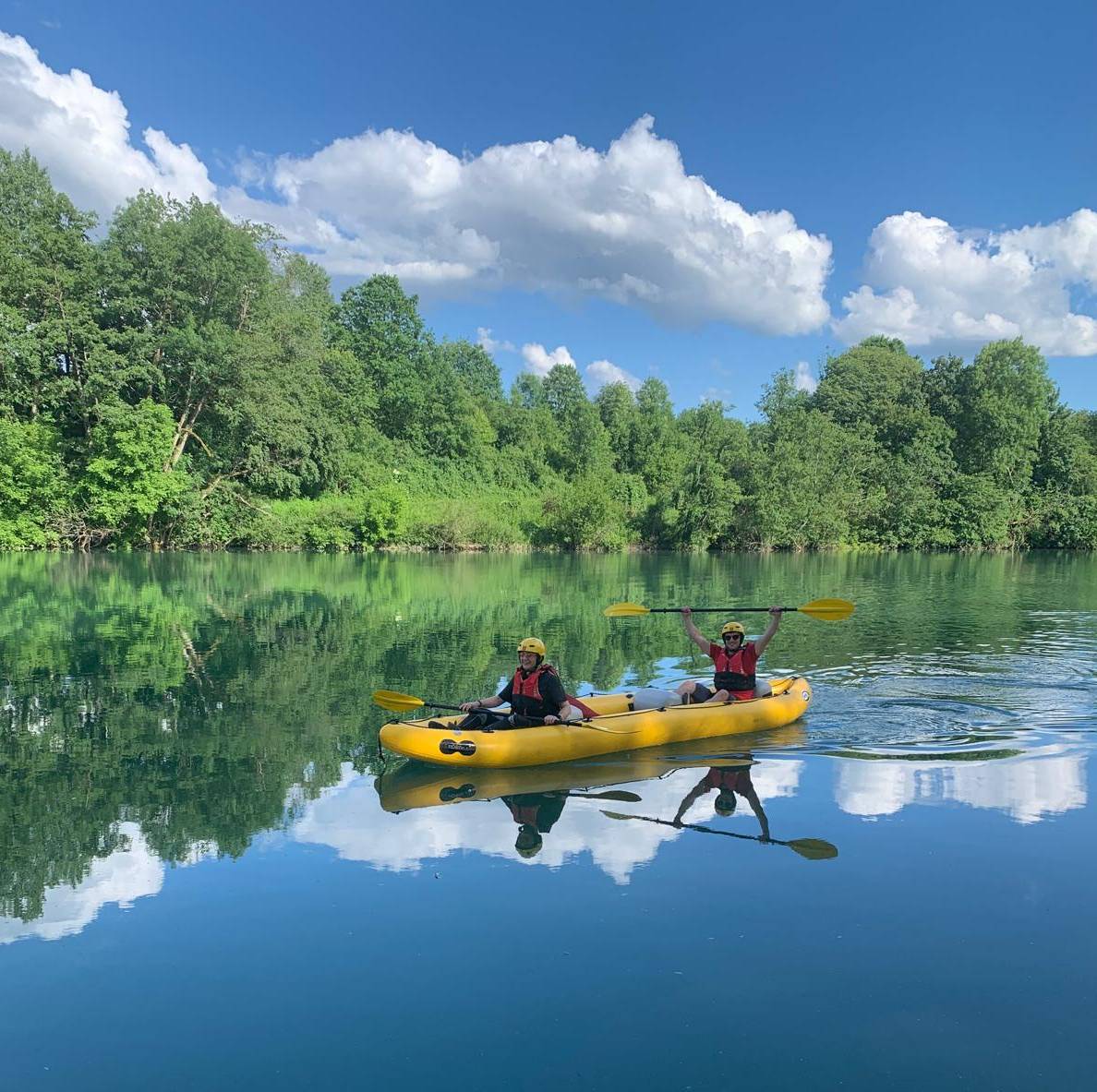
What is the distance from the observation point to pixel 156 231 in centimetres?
3569

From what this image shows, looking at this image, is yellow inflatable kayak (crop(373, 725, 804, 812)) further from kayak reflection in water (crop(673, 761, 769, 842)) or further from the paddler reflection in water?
the paddler reflection in water

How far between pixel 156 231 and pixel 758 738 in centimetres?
3631

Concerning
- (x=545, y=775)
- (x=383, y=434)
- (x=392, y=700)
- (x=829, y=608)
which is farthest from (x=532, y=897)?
(x=383, y=434)

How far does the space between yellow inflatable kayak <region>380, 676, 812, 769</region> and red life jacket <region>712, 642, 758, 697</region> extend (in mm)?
222

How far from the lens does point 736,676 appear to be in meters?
9.45

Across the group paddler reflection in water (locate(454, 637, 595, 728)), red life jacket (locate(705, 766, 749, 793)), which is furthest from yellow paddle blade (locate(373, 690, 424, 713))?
red life jacket (locate(705, 766, 749, 793))

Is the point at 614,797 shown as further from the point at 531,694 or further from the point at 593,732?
the point at 531,694

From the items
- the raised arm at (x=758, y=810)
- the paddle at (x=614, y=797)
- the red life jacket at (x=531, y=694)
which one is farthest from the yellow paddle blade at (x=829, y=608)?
the paddle at (x=614, y=797)

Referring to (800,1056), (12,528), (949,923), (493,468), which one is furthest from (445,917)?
(493,468)

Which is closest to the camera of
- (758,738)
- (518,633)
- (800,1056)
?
(800,1056)

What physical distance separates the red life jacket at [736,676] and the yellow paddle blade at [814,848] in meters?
3.41

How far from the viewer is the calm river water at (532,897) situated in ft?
12.2

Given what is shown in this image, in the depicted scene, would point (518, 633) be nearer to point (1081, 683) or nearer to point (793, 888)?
point (1081, 683)

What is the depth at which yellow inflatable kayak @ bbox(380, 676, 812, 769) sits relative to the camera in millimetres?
7609
